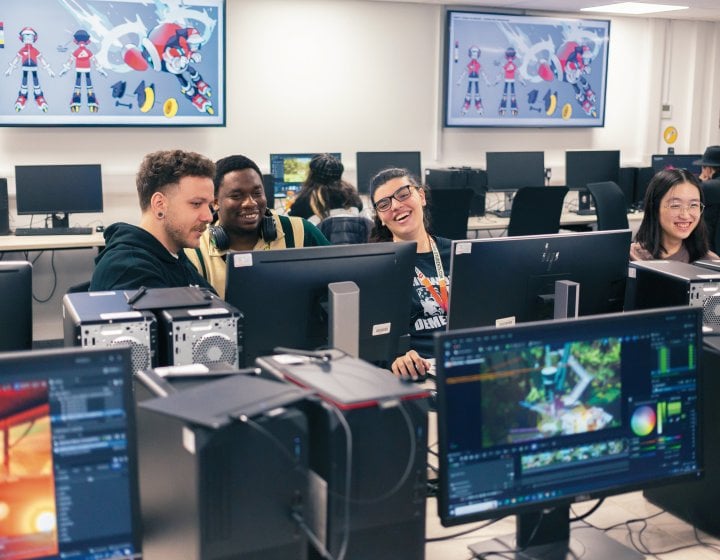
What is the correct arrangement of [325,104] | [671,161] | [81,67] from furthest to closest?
[671,161]
[325,104]
[81,67]

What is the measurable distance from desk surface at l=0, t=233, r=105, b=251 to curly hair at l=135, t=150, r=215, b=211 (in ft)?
8.83

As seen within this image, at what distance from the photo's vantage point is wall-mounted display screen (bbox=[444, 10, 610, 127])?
7027 millimetres

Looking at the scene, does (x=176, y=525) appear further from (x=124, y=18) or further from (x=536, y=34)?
(x=536, y=34)

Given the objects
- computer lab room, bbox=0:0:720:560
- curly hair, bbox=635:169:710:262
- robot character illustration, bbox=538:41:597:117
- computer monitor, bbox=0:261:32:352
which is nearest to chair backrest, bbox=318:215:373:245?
computer lab room, bbox=0:0:720:560

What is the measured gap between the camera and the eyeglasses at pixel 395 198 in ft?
9.55

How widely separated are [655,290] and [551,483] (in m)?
1.01

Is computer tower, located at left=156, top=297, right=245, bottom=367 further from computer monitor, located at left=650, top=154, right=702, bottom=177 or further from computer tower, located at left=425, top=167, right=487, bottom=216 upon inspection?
computer monitor, located at left=650, top=154, right=702, bottom=177

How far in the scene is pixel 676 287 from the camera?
2318mm

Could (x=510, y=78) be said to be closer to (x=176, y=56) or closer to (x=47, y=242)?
(x=176, y=56)

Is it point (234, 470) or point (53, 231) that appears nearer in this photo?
point (234, 470)

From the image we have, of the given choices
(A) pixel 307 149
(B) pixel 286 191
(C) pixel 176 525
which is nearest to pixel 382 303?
(C) pixel 176 525

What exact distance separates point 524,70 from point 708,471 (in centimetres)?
590

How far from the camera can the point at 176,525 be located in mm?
1346

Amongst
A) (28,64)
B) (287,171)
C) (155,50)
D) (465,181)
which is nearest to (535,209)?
(465,181)
